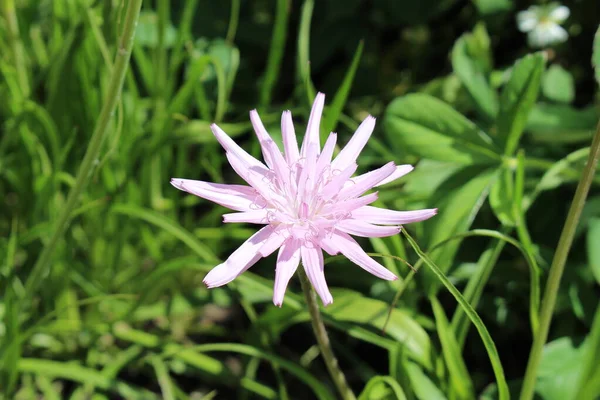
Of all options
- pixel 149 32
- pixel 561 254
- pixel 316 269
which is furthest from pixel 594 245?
pixel 149 32

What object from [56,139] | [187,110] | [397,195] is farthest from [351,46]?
[56,139]

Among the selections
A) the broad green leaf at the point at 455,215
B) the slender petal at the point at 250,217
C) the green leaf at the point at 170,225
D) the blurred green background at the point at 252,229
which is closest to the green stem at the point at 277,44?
the blurred green background at the point at 252,229

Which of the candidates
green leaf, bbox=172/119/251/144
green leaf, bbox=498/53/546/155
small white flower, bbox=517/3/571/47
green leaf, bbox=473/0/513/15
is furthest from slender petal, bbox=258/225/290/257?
small white flower, bbox=517/3/571/47

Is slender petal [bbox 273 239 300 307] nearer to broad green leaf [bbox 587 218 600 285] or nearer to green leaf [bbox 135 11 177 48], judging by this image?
broad green leaf [bbox 587 218 600 285]

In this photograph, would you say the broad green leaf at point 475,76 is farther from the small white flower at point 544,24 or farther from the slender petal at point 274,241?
the slender petal at point 274,241

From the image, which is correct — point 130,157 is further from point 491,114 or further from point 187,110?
point 491,114

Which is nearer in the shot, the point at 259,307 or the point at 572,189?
the point at 572,189
